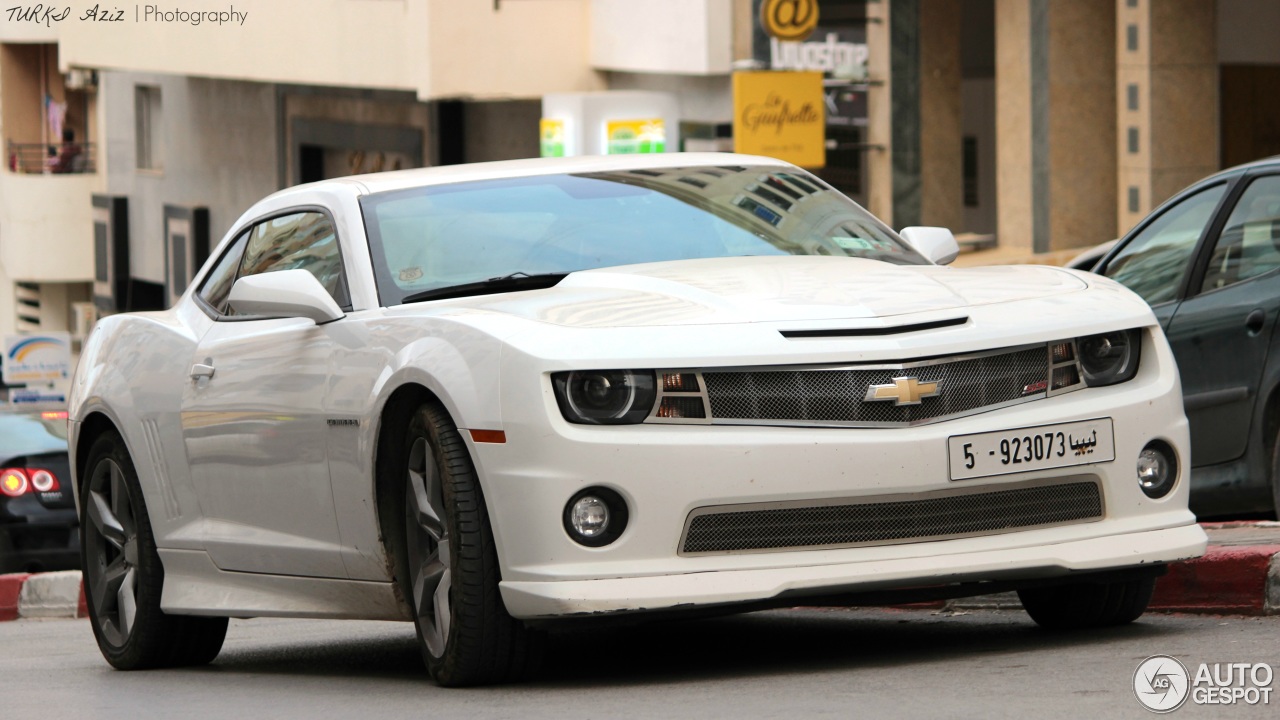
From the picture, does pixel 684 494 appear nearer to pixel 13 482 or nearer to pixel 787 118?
pixel 13 482

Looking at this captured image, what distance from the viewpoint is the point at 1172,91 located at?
2025cm

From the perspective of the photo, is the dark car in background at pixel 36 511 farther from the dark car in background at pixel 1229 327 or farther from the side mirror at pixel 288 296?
the side mirror at pixel 288 296

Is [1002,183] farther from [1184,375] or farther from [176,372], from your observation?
[176,372]

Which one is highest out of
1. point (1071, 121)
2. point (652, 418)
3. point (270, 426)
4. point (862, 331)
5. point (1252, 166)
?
point (1071, 121)

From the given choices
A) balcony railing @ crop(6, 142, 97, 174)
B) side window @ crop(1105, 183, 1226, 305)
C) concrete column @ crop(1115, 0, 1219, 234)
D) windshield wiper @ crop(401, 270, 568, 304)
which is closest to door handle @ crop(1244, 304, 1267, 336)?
side window @ crop(1105, 183, 1226, 305)

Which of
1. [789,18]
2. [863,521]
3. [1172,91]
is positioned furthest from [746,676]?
[789,18]

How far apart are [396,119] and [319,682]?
84.5ft

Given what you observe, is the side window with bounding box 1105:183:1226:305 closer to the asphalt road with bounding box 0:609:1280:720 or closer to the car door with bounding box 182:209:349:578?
the asphalt road with bounding box 0:609:1280:720

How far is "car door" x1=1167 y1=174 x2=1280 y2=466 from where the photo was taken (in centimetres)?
846

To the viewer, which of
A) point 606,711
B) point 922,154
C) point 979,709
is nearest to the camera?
point 979,709


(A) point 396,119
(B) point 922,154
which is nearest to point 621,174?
(B) point 922,154

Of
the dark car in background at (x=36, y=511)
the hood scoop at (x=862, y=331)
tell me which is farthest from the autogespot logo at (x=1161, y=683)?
the dark car in background at (x=36, y=511)

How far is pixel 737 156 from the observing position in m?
7.74

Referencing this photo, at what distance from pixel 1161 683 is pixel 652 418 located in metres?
1.33
